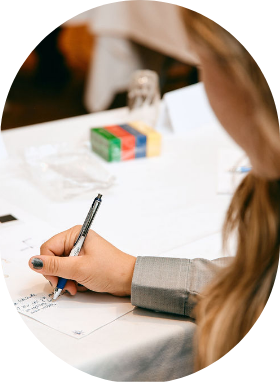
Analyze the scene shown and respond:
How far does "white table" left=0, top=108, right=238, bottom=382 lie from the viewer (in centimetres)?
55

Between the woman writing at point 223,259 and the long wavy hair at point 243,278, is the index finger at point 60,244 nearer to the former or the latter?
the woman writing at point 223,259

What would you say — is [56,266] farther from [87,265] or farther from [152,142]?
[152,142]

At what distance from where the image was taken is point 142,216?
0.83 meters

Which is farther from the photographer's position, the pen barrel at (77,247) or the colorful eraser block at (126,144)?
the colorful eraser block at (126,144)

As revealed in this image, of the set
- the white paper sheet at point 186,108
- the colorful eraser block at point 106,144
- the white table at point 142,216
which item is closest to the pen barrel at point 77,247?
the white table at point 142,216

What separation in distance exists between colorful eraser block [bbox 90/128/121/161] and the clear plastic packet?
0.07 feet

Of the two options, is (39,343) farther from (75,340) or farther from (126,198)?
(126,198)

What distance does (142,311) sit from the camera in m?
0.61

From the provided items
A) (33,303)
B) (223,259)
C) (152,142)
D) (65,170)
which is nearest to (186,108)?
(152,142)

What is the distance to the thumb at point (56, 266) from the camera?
23.7 inches

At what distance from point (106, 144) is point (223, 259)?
476 mm

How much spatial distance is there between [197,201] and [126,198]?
0.45ft

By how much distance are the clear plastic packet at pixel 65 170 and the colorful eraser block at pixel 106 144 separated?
0.02m

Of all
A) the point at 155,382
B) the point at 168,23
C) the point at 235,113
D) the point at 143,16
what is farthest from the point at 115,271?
the point at 143,16
